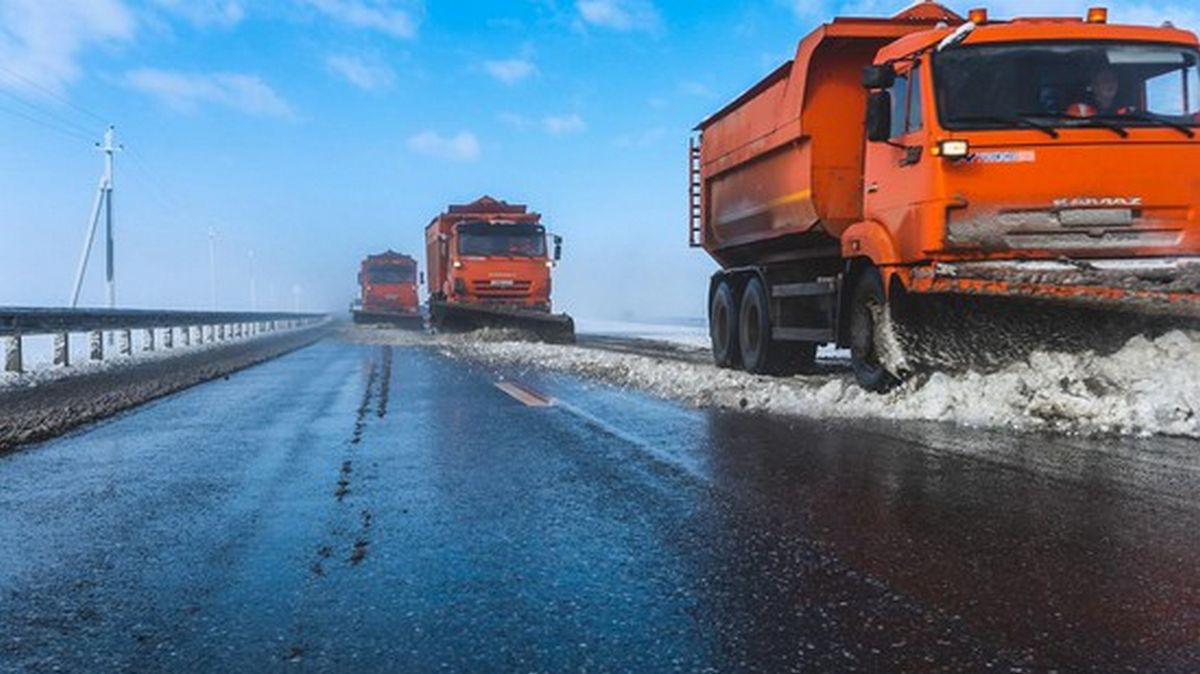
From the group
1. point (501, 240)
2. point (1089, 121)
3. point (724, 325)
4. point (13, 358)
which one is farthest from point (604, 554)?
point (501, 240)

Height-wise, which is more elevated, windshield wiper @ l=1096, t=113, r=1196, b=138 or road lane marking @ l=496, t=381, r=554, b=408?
windshield wiper @ l=1096, t=113, r=1196, b=138

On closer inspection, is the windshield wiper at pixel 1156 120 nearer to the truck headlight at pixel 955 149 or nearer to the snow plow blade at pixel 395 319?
the truck headlight at pixel 955 149

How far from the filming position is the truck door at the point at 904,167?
760 centimetres

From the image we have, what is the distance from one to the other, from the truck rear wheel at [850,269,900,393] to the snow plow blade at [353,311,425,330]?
3279 centimetres

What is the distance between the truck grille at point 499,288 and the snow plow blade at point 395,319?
15942mm

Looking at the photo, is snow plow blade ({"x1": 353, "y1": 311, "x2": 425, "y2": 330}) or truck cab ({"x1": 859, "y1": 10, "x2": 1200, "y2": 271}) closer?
truck cab ({"x1": 859, "y1": 10, "x2": 1200, "y2": 271})

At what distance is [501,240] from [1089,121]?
18981 millimetres

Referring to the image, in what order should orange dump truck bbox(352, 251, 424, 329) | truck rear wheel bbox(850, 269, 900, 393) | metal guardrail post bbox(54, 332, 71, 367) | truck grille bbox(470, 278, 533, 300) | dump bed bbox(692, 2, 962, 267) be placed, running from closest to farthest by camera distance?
truck rear wheel bbox(850, 269, 900, 393)
dump bed bbox(692, 2, 962, 267)
metal guardrail post bbox(54, 332, 71, 367)
truck grille bbox(470, 278, 533, 300)
orange dump truck bbox(352, 251, 424, 329)

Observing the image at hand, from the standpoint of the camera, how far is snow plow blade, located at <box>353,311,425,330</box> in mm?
41906

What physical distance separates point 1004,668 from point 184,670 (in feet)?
6.23

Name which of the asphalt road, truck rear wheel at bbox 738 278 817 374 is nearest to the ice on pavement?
the asphalt road

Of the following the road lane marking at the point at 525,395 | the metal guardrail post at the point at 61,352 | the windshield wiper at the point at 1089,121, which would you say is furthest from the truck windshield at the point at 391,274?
the windshield wiper at the point at 1089,121

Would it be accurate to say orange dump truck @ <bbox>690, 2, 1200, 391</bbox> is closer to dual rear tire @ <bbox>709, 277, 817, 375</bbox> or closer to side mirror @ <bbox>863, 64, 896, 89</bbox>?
side mirror @ <bbox>863, 64, 896, 89</bbox>

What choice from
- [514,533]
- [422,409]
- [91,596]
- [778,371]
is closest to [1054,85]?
[778,371]
